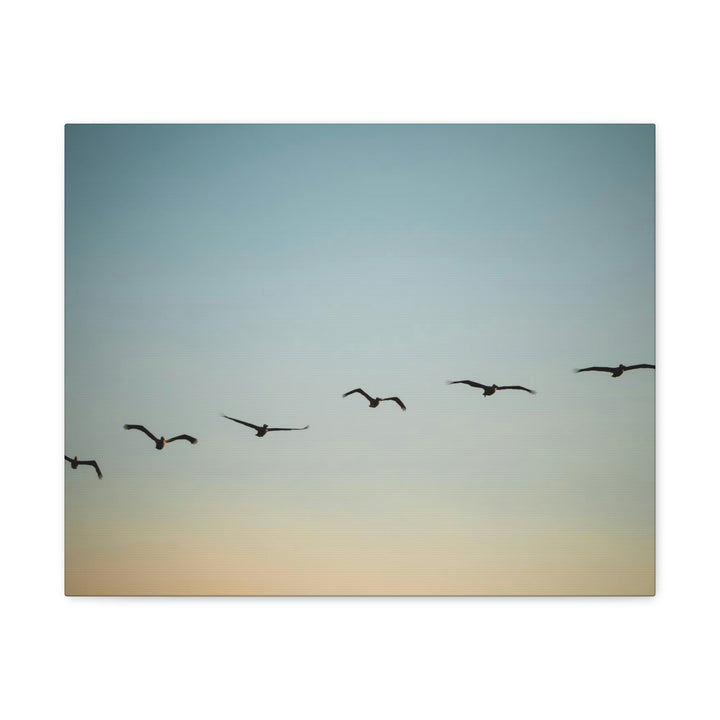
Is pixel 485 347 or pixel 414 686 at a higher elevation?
pixel 485 347

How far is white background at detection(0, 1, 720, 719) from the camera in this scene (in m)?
3.45

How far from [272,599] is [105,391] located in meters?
1.00

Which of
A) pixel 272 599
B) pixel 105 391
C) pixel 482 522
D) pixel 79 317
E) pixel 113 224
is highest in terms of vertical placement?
pixel 113 224

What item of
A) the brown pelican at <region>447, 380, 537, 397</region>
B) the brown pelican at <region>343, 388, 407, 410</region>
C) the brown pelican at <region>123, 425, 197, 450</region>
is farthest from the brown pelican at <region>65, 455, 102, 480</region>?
the brown pelican at <region>447, 380, 537, 397</region>

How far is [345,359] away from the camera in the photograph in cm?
346

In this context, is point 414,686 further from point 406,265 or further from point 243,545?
point 406,265

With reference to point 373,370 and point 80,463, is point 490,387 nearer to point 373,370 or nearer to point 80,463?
point 373,370

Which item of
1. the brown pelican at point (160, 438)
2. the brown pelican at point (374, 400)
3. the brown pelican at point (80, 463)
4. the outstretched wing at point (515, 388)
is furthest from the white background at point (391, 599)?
the brown pelican at point (374, 400)

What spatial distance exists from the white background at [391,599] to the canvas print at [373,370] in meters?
0.09

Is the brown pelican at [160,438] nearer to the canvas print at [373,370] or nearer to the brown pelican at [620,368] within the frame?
the canvas print at [373,370]

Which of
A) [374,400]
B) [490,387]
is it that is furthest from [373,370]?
[490,387]

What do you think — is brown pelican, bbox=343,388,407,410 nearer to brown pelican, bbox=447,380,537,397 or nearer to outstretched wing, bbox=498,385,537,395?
brown pelican, bbox=447,380,537,397

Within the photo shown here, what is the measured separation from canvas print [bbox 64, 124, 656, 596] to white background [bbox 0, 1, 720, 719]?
0.09m
